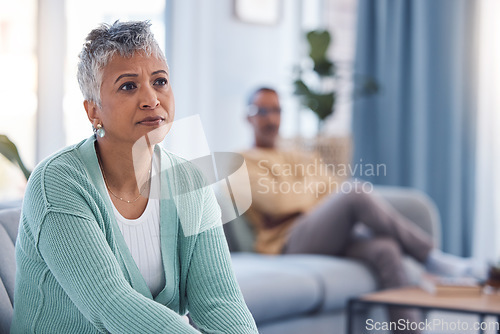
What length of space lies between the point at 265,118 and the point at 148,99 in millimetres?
2152

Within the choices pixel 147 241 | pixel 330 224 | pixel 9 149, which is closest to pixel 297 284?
pixel 330 224

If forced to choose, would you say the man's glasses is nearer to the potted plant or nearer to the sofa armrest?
the potted plant

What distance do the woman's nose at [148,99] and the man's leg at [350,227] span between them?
1.88m

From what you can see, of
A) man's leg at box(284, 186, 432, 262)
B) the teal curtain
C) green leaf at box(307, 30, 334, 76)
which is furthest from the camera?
the teal curtain

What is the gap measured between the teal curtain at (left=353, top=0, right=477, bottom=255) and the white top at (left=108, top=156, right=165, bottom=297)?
3.18 m

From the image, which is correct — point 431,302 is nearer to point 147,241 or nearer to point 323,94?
point 147,241

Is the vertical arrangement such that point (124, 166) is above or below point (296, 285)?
above

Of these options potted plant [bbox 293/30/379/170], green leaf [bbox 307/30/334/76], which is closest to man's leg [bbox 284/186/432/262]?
potted plant [bbox 293/30/379/170]

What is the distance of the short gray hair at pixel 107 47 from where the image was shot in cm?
114

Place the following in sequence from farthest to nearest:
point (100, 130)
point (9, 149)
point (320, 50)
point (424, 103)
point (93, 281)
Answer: point (424, 103) < point (320, 50) < point (9, 149) < point (100, 130) < point (93, 281)

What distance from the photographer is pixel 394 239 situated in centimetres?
295

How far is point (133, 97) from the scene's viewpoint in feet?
3.73

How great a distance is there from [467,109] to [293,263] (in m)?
1.91

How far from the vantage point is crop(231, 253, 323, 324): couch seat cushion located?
232 cm
